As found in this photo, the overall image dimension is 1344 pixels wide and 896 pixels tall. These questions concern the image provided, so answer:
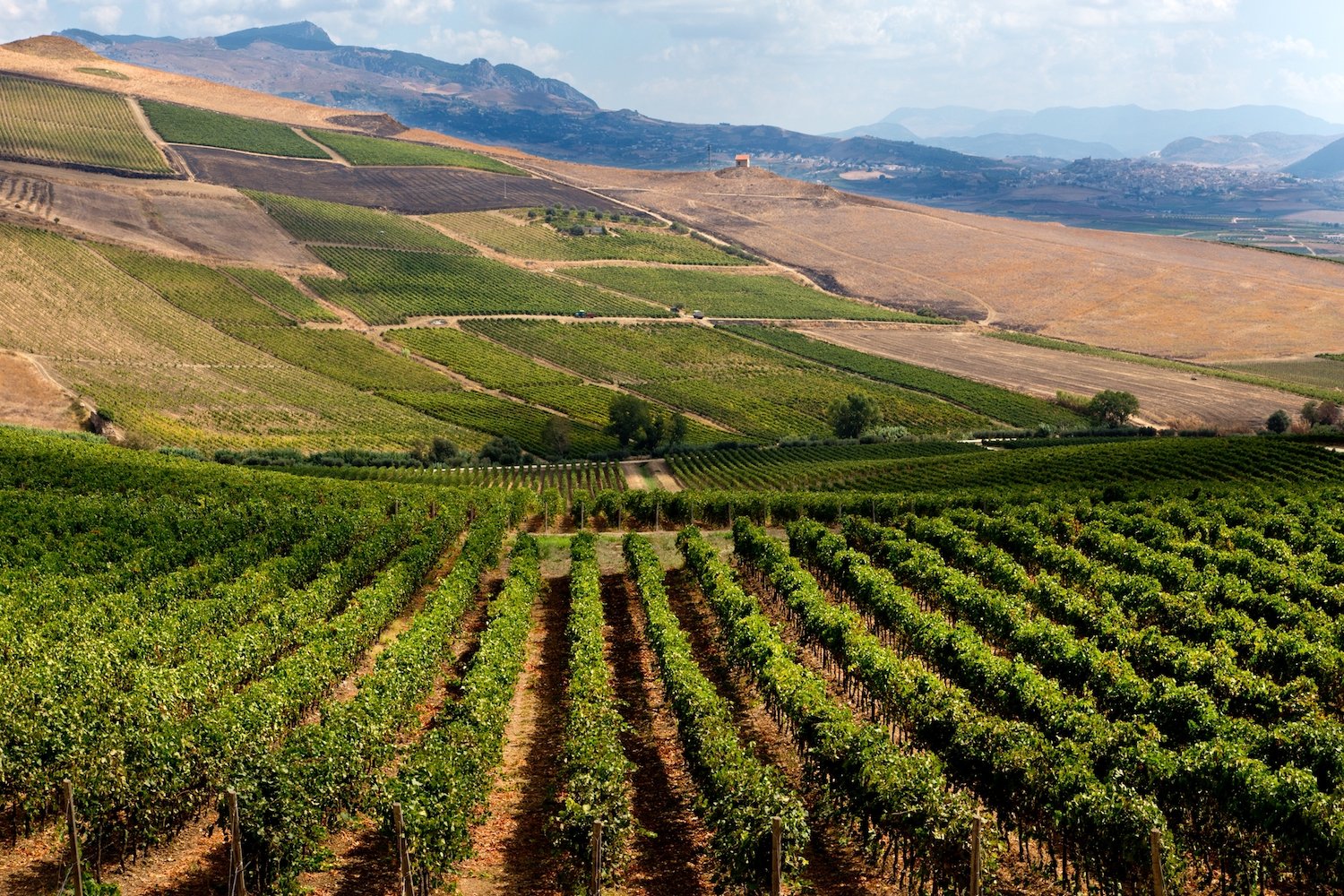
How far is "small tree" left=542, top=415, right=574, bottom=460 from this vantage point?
104 m

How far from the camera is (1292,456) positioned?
72688 mm

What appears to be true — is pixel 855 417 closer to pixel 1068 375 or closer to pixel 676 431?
pixel 676 431

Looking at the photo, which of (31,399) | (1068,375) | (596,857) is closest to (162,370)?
(31,399)

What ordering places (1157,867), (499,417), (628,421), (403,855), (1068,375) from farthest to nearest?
(1068,375) → (499,417) → (628,421) → (403,855) → (1157,867)

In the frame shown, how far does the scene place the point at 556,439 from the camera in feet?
345

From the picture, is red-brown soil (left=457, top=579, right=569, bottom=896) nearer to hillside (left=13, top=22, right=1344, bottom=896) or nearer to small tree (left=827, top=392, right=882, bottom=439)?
hillside (left=13, top=22, right=1344, bottom=896)

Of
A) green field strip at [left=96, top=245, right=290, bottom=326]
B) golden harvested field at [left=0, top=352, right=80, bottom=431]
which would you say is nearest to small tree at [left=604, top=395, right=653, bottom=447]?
golden harvested field at [left=0, top=352, right=80, bottom=431]

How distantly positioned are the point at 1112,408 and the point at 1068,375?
79.4 feet

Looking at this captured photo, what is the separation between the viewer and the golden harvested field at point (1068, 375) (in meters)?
122

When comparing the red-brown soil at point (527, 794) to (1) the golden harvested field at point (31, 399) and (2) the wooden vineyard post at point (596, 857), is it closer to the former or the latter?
(2) the wooden vineyard post at point (596, 857)

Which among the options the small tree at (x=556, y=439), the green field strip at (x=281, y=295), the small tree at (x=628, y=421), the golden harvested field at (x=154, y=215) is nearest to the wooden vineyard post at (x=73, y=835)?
the small tree at (x=556, y=439)

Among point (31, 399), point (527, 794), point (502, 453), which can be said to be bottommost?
point (502, 453)

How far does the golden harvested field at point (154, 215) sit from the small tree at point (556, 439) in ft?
276

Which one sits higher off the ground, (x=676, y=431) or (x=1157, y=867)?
(x=1157, y=867)
